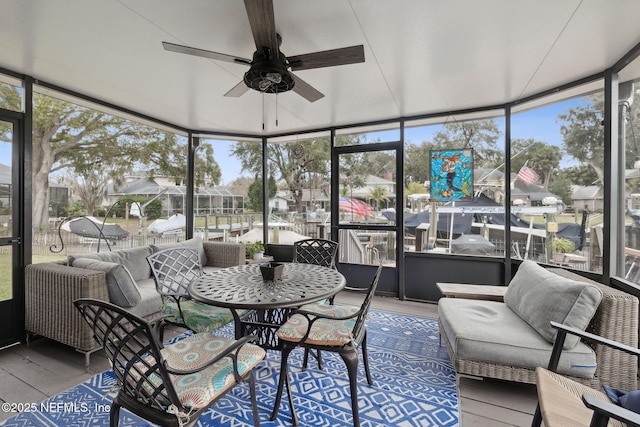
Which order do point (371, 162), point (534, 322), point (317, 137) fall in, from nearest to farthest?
point (534, 322)
point (371, 162)
point (317, 137)

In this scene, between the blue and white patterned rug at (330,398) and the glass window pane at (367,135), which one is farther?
the glass window pane at (367,135)

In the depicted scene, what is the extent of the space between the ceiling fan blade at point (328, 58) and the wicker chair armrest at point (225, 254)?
282cm

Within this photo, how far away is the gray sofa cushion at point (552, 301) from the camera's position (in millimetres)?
1891

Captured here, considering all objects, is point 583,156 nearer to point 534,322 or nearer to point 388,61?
point 534,322

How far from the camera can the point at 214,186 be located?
4965 millimetres

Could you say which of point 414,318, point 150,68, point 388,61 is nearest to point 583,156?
point 388,61

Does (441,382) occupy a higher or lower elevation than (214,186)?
lower

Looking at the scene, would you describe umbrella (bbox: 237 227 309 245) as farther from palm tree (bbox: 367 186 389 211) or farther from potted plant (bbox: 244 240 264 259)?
palm tree (bbox: 367 186 389 211)

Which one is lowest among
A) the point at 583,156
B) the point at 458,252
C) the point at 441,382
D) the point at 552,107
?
the point at 441,382

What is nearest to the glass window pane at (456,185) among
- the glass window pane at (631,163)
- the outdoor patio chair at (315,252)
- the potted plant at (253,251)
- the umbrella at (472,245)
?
the umbrella at (472,245)

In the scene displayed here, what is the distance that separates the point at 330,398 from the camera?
2.04m

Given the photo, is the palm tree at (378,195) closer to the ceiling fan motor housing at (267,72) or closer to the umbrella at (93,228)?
the ceiling fan motor housing at (267,72)

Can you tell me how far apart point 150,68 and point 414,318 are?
3.83 metres

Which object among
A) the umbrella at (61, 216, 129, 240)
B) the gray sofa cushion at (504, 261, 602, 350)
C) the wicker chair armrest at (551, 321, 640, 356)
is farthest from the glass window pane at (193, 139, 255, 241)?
the wicker chair armrest at (551, 321, 640, 356)
